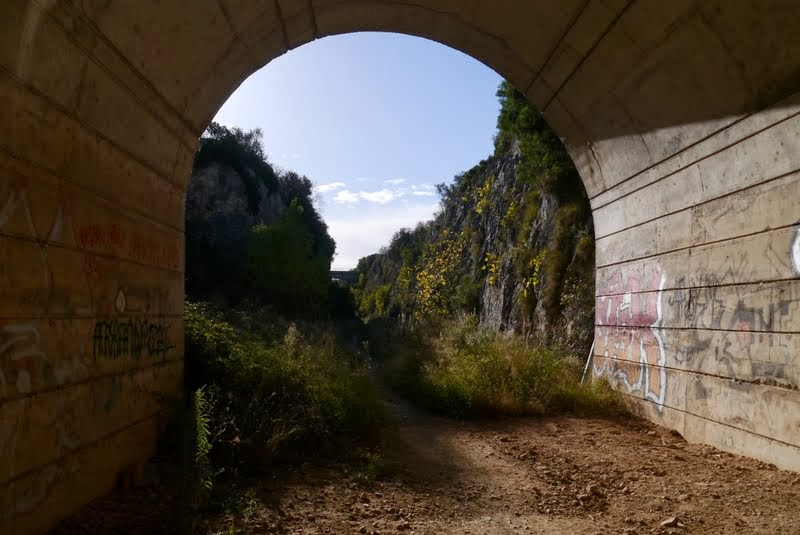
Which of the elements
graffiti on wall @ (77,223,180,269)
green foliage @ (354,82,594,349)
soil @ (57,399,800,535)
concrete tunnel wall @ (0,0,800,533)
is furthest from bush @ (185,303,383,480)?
green foliage @ (354,82,594,349)

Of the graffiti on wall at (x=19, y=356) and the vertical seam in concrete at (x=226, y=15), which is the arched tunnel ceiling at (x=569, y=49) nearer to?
the vertical seam in concrete at (x=226, y=15)

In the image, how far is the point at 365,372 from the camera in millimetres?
7566

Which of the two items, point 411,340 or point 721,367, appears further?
point 411,340

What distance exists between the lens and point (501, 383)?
26.3 ft

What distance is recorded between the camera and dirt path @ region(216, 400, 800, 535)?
3.77m

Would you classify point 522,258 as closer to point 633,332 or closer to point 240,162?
point 633,332

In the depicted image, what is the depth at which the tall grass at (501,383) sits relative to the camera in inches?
300

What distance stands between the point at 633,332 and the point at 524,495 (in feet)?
A: 12.5

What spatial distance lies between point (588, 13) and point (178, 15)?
14.1 ft

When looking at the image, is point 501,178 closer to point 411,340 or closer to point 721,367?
point 411,340

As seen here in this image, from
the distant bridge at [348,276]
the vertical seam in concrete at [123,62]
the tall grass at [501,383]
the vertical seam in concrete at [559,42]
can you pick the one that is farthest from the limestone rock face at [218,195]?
the distant bridge at [348,276]

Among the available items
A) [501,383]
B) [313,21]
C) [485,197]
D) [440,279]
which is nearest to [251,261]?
[440,279]

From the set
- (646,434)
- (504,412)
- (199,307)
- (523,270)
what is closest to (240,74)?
(199,307)

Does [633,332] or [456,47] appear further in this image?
[456,47]
